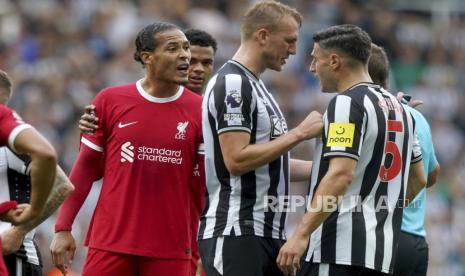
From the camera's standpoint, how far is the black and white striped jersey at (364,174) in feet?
23.7

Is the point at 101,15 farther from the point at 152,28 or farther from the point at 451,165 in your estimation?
the point at 152,28

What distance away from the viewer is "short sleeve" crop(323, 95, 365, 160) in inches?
282

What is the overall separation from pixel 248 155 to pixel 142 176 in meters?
1.02

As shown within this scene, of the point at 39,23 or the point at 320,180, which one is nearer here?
the point at 320,180

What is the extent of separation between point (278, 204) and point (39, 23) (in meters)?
10.5

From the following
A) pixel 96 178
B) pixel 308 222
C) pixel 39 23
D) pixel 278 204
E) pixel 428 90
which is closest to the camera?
pixel 308 222

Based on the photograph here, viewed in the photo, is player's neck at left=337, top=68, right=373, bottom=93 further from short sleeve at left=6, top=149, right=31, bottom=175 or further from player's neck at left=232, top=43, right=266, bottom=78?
short sleeve at left=6, top=149, right=31, bottom=175

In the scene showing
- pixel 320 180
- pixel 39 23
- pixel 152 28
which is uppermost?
pixel 39 23

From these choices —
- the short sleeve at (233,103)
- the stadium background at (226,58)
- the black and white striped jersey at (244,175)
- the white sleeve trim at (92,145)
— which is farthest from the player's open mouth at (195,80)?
the stadium background at (226,58)

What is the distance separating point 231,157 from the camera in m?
7.35

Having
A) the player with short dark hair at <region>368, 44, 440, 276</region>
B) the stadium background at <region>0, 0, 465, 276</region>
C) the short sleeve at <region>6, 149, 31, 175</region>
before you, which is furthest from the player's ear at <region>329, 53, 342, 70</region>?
the stadium background at <region>0, 0, 465, 276</region>

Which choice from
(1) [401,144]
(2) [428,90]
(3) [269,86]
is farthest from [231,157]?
(2) [428,90]

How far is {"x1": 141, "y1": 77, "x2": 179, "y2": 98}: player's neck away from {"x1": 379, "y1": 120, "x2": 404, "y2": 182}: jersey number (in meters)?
1.63

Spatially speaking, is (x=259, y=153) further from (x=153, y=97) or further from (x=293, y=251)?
(x=153, y=97)
